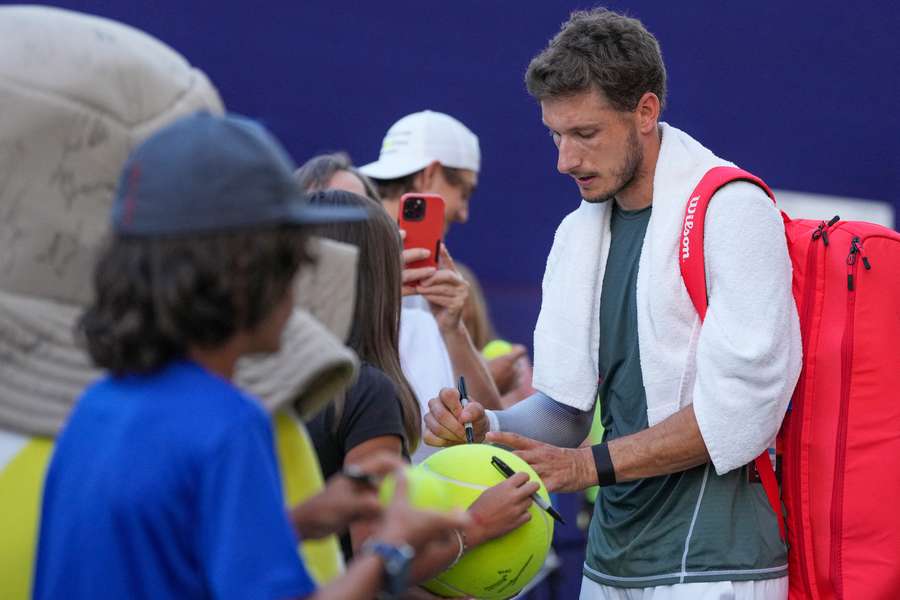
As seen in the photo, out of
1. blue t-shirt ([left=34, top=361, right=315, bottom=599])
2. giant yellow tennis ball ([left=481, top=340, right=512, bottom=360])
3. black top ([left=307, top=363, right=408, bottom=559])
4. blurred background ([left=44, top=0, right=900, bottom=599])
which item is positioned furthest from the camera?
blurred background ([left=44, top=0, right=900, bottom=599])

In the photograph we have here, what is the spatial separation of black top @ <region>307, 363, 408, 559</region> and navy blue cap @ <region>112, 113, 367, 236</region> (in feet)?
2.82

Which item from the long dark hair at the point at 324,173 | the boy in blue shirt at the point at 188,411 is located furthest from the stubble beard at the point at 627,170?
the boy in blue shirt at the point at 188,411

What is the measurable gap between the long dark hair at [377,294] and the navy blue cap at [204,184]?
3.29 ft

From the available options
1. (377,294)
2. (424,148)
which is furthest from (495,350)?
(377,294)

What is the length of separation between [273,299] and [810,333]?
1.69 metres

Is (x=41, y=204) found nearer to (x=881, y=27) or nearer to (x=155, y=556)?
(x=155, y=556)

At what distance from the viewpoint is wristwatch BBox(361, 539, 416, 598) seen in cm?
144

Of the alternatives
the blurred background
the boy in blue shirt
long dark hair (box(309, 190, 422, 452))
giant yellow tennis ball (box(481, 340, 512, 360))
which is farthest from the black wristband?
the blurred background

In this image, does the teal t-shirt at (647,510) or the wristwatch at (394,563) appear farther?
the teal t-shirt at (647,510)

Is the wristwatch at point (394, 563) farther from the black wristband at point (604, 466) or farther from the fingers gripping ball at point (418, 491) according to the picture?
the black wristband at point (604, 466)

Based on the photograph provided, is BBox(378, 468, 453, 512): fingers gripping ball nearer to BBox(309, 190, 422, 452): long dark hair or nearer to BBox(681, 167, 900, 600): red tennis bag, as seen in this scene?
BBox(309, 190, 422, 452): long dark hair

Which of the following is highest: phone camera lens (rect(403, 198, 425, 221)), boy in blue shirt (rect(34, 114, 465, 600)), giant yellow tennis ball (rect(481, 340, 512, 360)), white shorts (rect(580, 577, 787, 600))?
boy in blue shirt (rect(34, 114, 465, 600))

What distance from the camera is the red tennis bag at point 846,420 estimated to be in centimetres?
276

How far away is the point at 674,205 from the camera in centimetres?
287
